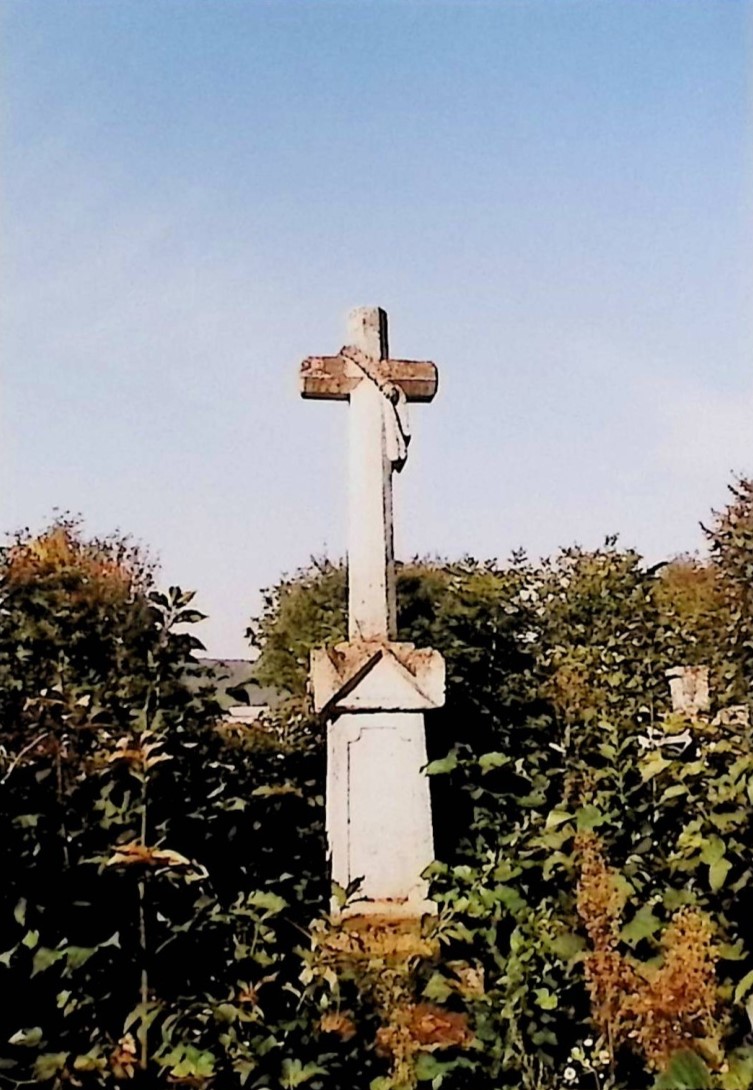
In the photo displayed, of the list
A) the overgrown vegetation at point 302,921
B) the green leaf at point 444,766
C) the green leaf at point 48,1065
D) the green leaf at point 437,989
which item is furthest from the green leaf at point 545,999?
the green leaf at point 48,1065

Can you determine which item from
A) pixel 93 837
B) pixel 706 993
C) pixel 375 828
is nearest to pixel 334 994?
pixel 93 837

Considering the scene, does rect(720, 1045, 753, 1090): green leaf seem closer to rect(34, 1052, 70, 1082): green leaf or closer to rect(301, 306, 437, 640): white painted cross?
rect(34, 1052, 70, 1082): green leaf

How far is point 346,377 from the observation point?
5.54m

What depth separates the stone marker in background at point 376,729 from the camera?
15.5 feet

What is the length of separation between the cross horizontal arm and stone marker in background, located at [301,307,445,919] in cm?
41

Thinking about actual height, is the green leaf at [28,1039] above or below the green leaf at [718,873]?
below

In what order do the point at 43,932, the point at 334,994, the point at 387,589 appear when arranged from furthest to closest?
1. the point at 387,589
2. the point at 334,994
3. the point at 43,932

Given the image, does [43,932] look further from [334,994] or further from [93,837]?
[334,994]

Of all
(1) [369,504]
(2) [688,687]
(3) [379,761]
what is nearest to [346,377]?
(1) [369,504]

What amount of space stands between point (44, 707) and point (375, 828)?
95.0 inches

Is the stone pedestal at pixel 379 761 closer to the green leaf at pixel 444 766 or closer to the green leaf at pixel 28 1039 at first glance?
the green leaf at pixel 444 766

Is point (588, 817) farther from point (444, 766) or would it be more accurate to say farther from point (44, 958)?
point (44, 958)

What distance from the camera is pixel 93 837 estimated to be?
8.06 feet

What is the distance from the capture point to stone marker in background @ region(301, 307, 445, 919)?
474cm
